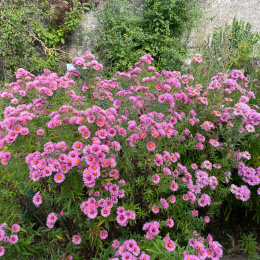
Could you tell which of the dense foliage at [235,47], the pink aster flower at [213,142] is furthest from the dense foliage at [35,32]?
the pink aster flower at [213,142]

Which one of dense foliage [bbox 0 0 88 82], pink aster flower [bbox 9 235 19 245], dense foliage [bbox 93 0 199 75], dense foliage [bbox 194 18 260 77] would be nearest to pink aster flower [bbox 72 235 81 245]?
pink aster flower [bbox 9 235 19 245]

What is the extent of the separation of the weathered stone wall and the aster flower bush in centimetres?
→ 372

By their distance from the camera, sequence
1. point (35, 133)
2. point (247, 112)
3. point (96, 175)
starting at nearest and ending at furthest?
1. point (96, 175)
2. point (35, 133)
3. point (247, 112)

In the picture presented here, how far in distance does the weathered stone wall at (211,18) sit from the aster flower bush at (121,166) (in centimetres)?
372

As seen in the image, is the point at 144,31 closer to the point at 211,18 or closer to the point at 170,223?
the point at 211,18

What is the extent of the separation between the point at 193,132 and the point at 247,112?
42cm

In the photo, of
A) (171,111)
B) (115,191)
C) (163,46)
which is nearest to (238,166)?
(171,111)

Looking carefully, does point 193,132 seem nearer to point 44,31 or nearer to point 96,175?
point 96,175

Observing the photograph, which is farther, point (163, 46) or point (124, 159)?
point (163, 46)

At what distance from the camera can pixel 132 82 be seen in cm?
248

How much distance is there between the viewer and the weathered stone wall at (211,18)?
18.9ft

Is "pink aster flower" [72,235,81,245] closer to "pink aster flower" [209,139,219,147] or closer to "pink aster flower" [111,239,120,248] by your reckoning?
"pink aster flower" [111,239,120,248]

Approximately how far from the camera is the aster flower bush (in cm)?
152

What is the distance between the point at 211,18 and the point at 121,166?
5100 mm
